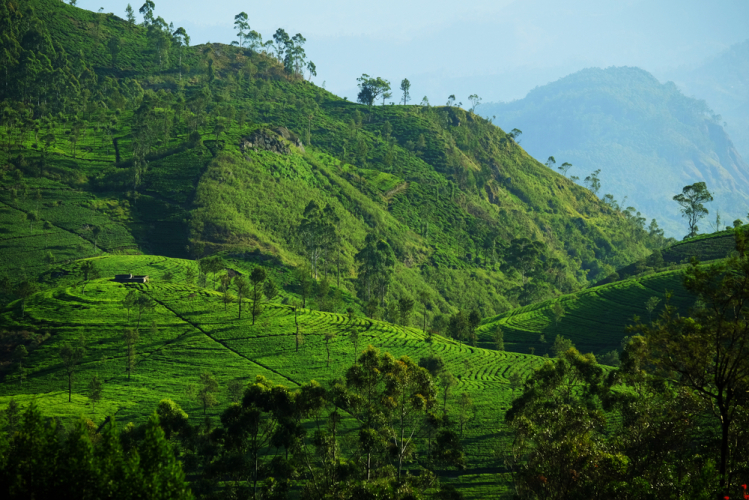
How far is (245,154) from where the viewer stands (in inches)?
6467

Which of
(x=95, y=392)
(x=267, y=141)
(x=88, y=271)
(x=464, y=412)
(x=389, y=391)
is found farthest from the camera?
(x=267, y=141)

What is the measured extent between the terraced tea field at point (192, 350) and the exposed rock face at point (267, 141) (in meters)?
66.8

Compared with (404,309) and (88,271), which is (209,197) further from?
(404,309)

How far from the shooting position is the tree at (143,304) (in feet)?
311

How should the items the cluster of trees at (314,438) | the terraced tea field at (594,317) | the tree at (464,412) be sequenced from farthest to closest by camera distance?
the terraced tea field at (594,317)
the tree at (464,412)
the cluster of trees at (314,438)

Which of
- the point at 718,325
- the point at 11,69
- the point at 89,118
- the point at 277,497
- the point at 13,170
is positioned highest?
the point at 11,69

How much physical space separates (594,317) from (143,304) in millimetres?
84423

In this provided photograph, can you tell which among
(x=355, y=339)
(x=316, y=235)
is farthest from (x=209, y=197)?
(x=355, y=339)

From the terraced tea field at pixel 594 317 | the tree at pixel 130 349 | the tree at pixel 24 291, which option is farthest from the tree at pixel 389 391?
the terraced tea field at pixel 594 317

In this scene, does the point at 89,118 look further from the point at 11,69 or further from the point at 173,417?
the point at 173,417

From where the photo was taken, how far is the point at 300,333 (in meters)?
95.5

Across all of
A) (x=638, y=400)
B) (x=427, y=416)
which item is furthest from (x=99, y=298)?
(x=638, y=400)

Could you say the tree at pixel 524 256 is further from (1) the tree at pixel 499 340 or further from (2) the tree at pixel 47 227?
(2) the tree at pixel 47 227

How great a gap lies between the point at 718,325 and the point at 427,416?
932 inches
